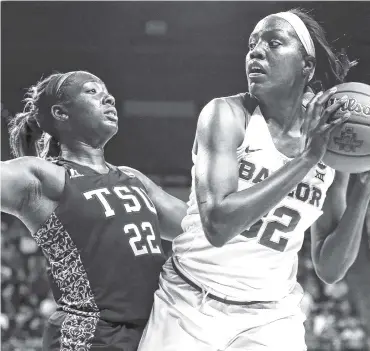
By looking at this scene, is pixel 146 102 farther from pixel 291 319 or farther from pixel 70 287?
pixel 291 319

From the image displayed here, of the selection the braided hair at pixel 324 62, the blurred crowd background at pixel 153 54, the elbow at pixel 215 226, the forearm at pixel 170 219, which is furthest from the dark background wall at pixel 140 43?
the elbow at pixel 215 226

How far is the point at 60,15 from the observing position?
2545 mm

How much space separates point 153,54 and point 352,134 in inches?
50.5

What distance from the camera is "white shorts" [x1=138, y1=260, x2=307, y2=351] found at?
1.78 m

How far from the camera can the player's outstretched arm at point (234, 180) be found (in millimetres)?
1621

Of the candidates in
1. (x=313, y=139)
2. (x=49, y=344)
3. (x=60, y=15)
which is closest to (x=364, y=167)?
(x=313, y=139)

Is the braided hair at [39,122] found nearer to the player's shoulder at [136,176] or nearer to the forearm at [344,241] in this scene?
the player's shoulder at [136,176]

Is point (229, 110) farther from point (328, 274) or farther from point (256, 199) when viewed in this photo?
point (328, 274)

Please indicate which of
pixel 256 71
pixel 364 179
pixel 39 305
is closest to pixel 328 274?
pixel 364 179

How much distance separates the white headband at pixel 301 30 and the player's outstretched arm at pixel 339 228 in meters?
0.36

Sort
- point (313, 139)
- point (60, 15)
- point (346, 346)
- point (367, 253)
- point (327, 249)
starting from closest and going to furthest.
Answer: point (313, 139) → point (327, 249) → point (60, 15) → point (367, 253) → point (346, 346)

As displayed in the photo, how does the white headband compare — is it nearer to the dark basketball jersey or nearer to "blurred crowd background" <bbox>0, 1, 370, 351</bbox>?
"blurred crowd background" <bbox>0, 1, 370, 351</bbox>

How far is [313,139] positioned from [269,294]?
17.3 inches

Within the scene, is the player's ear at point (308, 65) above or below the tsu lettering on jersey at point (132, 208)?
above
